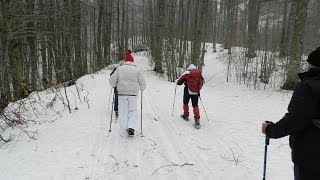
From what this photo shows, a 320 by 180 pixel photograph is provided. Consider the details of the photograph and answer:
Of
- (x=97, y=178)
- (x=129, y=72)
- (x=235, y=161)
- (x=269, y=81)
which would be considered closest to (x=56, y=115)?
(x=129, y=72)

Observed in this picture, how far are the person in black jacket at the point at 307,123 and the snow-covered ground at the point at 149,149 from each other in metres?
2.66

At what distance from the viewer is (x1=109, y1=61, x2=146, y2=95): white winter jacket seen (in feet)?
26.3

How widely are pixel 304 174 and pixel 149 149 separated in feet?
13.7

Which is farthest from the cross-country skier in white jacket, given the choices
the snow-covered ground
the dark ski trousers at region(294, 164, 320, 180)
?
the dark ski trousers at region(294, 164, 320, 180)

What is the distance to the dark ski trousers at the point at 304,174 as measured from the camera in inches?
127

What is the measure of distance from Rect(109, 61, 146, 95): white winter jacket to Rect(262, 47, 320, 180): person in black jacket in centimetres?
508

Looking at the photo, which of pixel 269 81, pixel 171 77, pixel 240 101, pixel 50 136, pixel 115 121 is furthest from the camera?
pixel 171 77

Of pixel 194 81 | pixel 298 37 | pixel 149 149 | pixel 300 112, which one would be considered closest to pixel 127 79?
pixel 149 149

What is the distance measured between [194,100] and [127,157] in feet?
11.7

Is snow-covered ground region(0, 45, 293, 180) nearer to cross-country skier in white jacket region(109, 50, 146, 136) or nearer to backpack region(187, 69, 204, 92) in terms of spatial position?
cross-country skier in white jacket region(109, 50, 146, 136)

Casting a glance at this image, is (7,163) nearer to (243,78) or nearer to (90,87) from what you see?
(90,87)

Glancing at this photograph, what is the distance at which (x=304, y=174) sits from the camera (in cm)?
329

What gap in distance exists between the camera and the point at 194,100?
959cm

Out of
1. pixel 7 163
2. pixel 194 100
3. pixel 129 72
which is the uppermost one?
pixel 129 72
